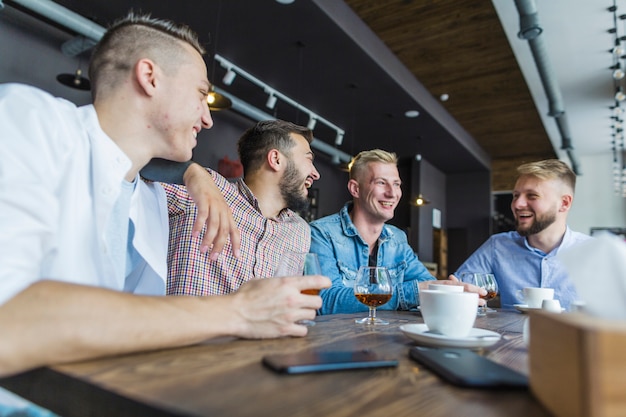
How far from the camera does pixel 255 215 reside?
1.86 m

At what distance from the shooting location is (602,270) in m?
0.44

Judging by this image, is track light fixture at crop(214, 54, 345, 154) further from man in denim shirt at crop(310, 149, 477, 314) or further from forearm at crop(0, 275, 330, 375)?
forearm at crop(0, 275, 330, 375)

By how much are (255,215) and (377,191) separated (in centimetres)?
79

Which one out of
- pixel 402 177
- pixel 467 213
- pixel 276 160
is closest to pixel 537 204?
pixel 276 160

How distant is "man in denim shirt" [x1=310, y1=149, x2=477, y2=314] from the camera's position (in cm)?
194

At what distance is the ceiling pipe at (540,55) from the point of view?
3.44m

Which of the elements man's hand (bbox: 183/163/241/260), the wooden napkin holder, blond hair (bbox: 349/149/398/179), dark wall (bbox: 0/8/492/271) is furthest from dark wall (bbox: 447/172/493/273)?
the wooden napkin holder

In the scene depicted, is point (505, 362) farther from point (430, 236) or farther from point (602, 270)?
point (430, 236)

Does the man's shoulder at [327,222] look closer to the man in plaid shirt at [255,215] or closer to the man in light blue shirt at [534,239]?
the man in plaid shirt at [255,215]

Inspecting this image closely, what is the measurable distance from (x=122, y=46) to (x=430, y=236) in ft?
27.7

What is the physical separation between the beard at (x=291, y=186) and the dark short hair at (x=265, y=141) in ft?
0.29

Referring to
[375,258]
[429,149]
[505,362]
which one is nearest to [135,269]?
[505,362]

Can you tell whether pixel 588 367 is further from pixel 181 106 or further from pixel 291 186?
pixel 291 186

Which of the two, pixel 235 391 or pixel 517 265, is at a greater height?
pixel 517 265
